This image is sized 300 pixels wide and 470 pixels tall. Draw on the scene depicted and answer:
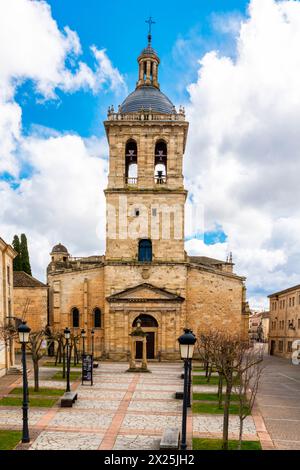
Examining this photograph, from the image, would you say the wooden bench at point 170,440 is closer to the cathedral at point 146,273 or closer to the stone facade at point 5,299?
→ the stone facade at point 5,299

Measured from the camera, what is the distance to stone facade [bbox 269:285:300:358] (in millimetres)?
47844

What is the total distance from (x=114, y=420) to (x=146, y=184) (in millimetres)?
28166

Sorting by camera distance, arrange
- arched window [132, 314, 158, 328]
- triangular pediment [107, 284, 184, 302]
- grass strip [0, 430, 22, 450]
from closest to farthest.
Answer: grass strip [0, 430, 22, 450] < triangular pediment [107, 284, 184, 302] < arched window [132, 314, 158, 328]

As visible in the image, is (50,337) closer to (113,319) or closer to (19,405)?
(113,319)

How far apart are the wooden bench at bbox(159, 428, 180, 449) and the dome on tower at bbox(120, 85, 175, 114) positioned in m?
35.6

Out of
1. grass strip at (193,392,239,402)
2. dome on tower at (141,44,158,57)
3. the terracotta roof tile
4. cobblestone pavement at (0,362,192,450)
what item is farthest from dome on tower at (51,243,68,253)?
grass strip at (193,392,239,402)

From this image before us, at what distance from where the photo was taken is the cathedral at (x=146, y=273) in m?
41.2

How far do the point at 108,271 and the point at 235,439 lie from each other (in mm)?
27739

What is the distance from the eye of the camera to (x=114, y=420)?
17.9 m

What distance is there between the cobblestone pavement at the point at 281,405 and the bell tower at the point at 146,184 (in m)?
14.9

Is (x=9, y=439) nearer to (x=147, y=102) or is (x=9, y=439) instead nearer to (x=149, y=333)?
(x=149, y=333)

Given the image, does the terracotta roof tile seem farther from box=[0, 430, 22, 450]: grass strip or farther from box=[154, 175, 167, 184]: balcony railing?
box=[0, 430, 22, 450]: grass strip

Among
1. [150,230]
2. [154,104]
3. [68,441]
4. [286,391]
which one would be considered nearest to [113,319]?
[150,230]

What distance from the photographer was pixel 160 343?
40.8 metres
